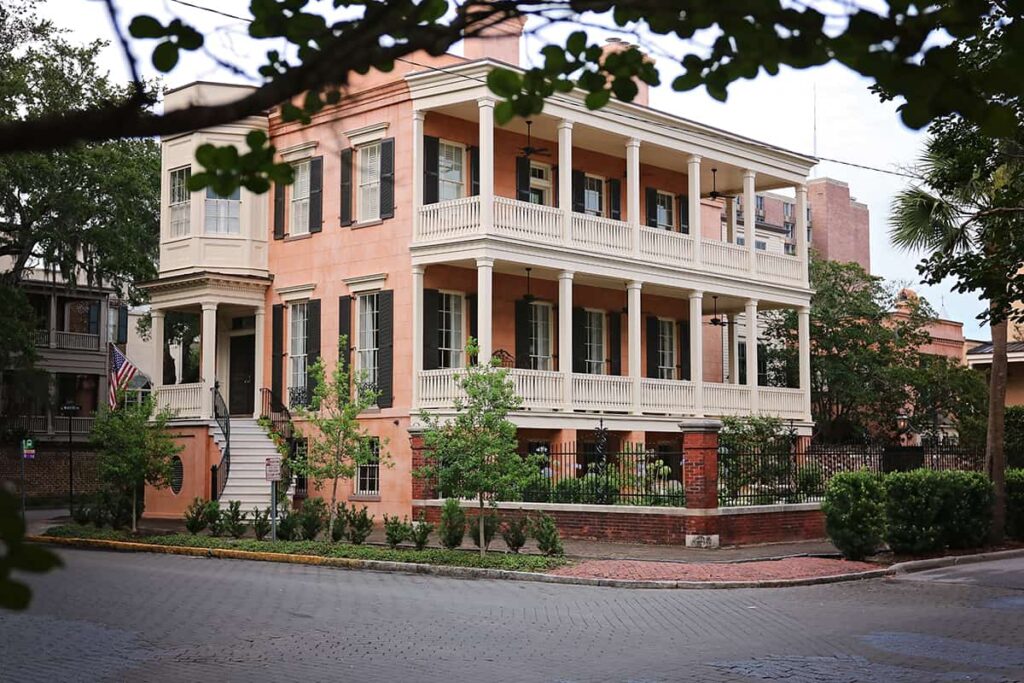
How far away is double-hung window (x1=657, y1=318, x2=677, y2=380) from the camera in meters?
35.8

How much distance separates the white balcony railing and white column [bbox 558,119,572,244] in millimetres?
75

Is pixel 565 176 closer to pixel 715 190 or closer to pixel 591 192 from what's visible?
pixel 591 192

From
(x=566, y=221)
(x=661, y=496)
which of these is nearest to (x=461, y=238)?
(x=566, y=221)

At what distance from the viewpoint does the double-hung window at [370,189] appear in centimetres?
2992

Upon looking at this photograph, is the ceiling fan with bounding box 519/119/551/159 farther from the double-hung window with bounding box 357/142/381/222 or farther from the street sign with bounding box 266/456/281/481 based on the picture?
the street sign with bounding box 266/456/281/481

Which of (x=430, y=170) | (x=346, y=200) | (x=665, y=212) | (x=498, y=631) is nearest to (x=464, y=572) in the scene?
(x=498, y=631)

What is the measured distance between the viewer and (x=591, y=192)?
33562 millimetres

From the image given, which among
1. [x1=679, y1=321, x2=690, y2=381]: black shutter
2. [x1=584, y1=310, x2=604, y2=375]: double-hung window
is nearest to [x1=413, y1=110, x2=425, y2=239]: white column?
[x1=584, y1=310, x2=604, y2=375]: double-hung window

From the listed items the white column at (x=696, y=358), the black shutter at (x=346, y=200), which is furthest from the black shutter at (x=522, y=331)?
the black shutter at (x=346, y=200)

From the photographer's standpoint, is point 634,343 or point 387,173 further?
point 634,343

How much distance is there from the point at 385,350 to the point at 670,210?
11.0m

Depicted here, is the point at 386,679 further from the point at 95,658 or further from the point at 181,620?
the point at 181,620

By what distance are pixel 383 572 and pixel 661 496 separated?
19.6ft

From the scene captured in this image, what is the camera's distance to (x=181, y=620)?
44.9ft
